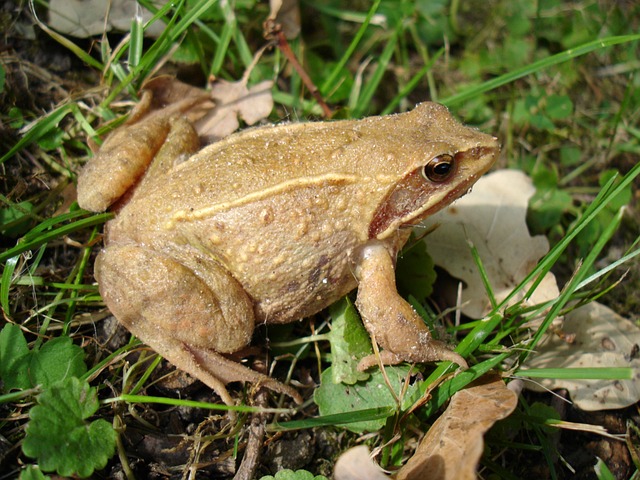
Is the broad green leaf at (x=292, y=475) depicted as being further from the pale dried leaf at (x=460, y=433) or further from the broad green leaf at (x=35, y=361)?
the broad green leaf at (x=35, y=361)

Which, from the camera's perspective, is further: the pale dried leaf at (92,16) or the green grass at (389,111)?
the pale dried leaf at (92,16)

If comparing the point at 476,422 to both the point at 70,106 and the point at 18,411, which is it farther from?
the point at 70,106

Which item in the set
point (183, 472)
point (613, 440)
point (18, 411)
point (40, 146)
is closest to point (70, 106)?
point (40, 146)

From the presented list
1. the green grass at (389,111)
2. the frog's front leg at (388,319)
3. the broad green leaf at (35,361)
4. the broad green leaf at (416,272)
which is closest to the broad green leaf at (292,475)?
the green grass at (389,111)

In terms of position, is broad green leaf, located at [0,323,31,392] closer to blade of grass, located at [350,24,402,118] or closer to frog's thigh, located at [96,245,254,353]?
frog's thigh, located at [96,245,254,353]

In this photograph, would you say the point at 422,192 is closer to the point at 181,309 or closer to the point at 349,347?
the point at 349,347

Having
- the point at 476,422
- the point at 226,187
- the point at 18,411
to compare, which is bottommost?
the point at 476,422
